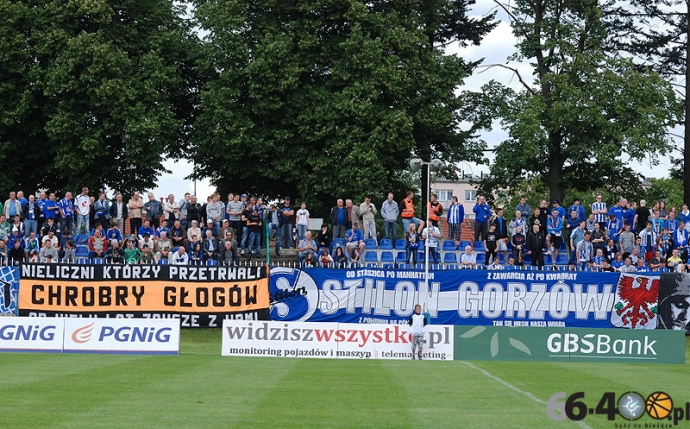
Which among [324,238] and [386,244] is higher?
[324,238]

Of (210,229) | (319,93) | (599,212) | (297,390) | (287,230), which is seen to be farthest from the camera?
(319,93)

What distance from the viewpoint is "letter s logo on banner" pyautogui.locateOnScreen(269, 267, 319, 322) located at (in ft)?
109

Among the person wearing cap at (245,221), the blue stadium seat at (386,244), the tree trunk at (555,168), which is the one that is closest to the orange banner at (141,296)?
the person wearing cap at (245,221)

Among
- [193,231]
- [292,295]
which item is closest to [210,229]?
[193,231]

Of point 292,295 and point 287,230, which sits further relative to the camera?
point 287,230

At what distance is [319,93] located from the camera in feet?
143

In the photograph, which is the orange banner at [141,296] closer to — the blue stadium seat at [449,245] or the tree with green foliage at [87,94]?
the blue stadium seat at [449,245]

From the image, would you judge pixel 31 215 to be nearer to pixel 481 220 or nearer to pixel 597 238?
pixel 481 220

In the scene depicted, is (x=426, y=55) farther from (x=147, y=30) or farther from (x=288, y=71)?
(x=147, y=30)

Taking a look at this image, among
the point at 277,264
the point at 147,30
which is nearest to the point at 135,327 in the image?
the point at 277,264

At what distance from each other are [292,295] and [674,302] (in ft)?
45.1

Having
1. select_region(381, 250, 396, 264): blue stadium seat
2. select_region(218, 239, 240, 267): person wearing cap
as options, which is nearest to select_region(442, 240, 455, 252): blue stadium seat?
select_region(381, 250, 396, 264): blue stadium seat

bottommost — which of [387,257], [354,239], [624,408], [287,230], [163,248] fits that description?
[624,408]

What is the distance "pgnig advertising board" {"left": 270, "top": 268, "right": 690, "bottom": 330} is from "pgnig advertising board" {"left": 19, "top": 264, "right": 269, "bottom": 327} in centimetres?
118
